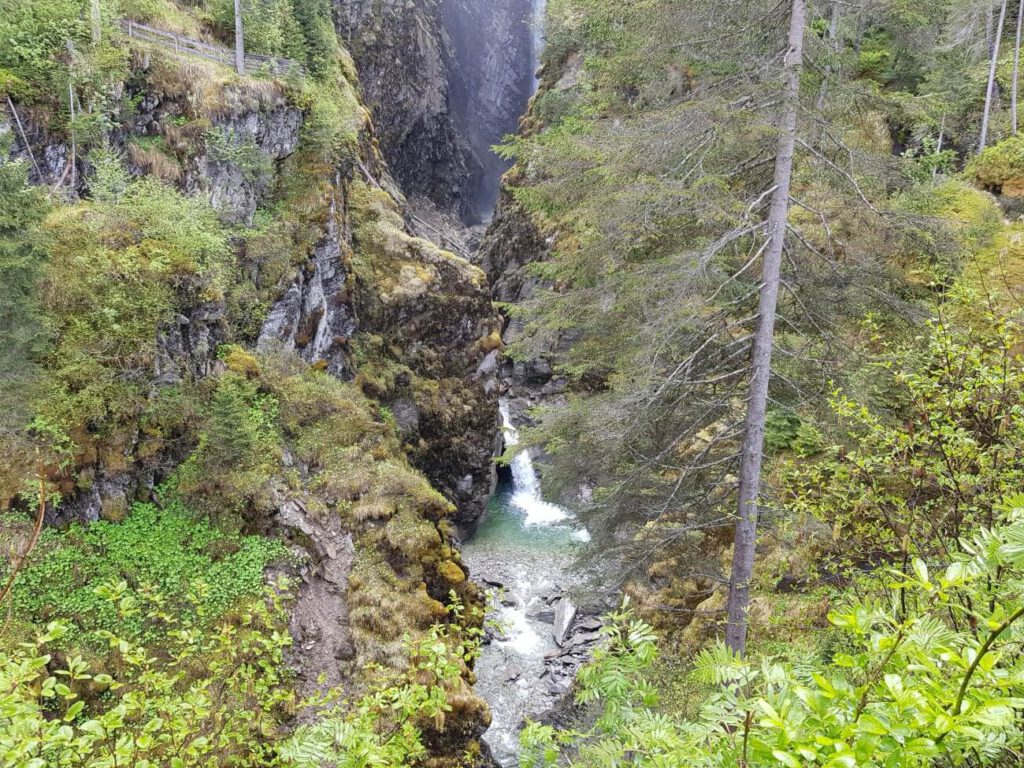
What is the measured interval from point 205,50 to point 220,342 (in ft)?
30.3

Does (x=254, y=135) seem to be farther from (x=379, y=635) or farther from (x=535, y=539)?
(x=535, y=539)

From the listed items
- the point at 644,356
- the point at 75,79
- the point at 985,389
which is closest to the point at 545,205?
the point at 644,356

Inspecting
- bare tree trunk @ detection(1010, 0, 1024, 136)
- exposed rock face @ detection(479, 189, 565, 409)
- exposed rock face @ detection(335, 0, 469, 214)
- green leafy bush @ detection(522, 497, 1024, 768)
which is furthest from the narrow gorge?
exposed rock face @ detection(335, 0, 469, 214)

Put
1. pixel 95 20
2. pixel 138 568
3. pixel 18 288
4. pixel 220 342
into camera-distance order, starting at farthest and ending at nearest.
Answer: pixel 95 20
pixel 220 342
pixel 138 568
pixel 18 288

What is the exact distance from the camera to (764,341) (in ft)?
21.2

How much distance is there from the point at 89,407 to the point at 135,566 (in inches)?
118

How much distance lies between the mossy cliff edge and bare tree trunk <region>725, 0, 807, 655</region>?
5361 millimetres

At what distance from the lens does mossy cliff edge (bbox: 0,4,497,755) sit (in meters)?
9.16

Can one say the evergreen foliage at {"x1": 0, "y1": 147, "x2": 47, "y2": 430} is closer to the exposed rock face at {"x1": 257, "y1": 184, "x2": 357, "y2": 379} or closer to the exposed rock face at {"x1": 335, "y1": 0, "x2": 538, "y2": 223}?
the exposed rock face at {"x1": 257, "y1": 184, "x2": 357, "y2": 379}

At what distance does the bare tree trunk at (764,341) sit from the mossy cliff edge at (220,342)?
5.36 m

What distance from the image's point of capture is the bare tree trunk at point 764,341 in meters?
5.91

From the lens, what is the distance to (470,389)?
19.3m

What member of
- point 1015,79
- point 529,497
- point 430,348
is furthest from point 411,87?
point 1015,79

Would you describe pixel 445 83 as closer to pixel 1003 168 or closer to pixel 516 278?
pixel 516 278
